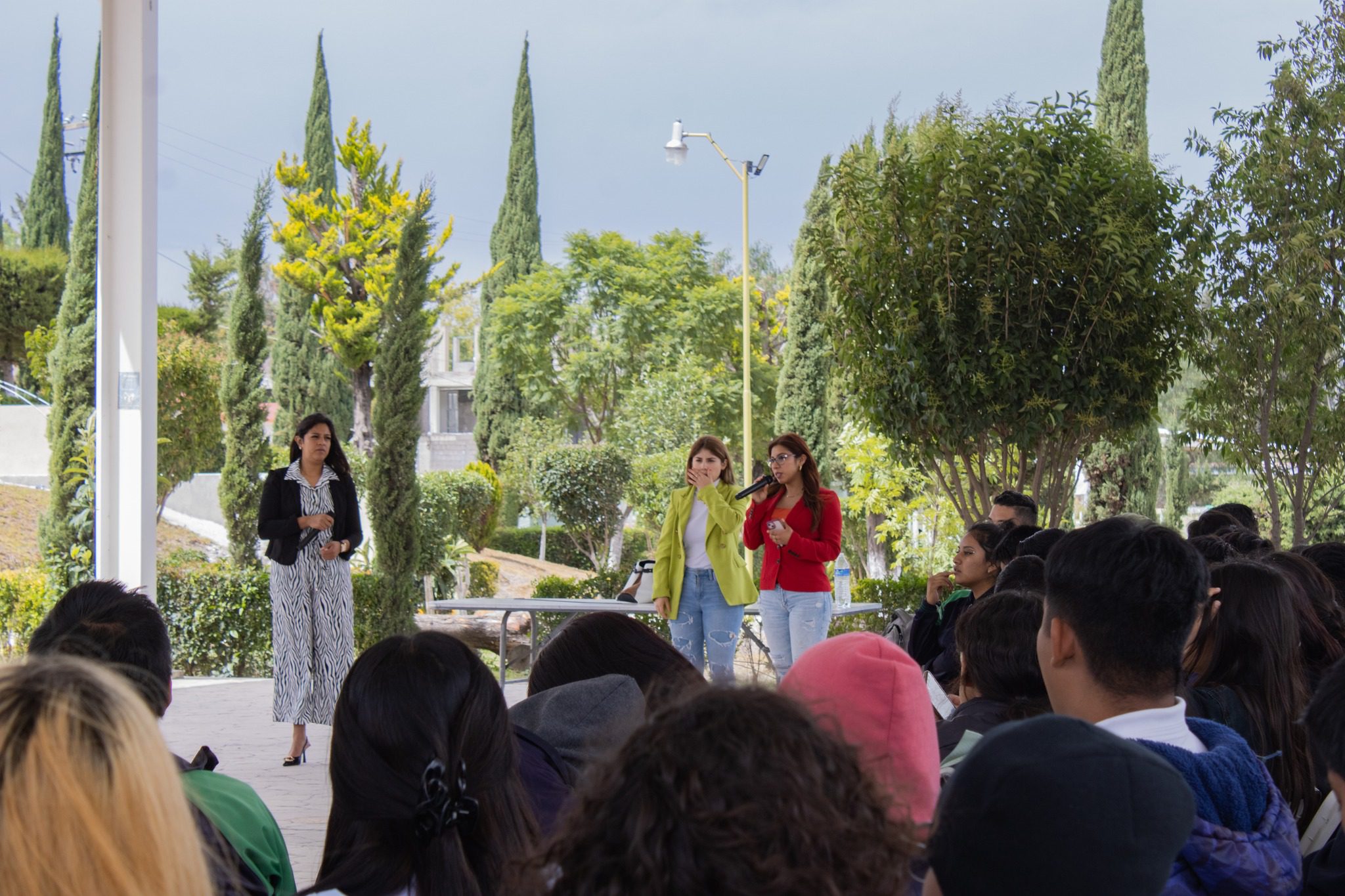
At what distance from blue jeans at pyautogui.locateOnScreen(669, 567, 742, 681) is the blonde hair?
17.3ft

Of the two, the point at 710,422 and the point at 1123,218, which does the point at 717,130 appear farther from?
the point at 1123,218

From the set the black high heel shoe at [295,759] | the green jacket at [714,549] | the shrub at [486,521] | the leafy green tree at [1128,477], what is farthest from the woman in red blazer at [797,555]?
the shrub at [486,521]

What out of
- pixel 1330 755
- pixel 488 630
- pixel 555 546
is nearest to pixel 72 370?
pixel 488 630

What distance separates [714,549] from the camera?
6137 millimetres

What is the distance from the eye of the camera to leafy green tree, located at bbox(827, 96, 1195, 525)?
6.00 m

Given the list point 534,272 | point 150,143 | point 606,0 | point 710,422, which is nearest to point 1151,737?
point 150,143

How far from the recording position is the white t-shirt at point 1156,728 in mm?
1729

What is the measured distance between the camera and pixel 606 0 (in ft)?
122

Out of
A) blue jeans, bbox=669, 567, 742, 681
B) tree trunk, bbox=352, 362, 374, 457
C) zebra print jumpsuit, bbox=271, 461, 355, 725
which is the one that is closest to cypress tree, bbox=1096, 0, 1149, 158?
blue jeans, bbox=669, 567, 742, 681

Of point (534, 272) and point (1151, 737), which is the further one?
point (534, 272)

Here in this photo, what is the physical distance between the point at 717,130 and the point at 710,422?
67.4ft

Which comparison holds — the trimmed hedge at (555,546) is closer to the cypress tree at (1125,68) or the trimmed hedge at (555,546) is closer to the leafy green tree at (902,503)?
the leafy green tree at (902,503)

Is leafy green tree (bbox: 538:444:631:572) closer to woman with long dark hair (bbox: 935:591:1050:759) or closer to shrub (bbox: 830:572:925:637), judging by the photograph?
shrub (bbox: 830:572:925:637)

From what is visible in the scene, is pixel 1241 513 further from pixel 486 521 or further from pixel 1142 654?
pixel 486 521
